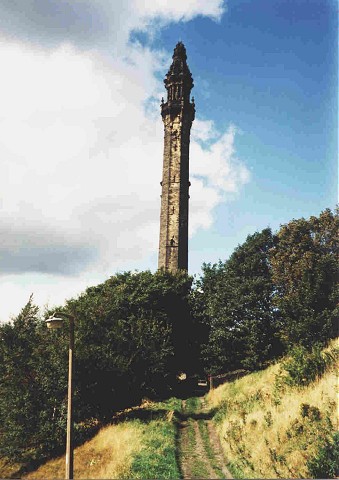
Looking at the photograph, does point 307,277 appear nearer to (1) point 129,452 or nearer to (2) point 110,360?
(2) point 110,360

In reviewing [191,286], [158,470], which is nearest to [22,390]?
[158,470]

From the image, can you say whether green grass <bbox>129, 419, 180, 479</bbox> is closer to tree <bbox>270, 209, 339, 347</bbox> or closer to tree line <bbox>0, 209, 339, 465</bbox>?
tree line <bbox>0, 209, 339, 465</bbox>

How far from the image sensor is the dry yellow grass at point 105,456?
551 inches

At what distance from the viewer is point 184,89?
52.7m

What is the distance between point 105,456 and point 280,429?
23.4ft

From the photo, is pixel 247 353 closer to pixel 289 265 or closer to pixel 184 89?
pixel 289 265

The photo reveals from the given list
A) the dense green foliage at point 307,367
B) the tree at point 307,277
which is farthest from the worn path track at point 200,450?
the tree at point 307,277

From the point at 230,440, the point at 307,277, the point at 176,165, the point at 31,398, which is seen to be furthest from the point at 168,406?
the point at 176,165

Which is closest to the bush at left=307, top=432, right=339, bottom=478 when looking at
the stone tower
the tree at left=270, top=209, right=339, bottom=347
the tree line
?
the tree line

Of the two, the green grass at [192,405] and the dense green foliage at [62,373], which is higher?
the dense green foliage at [62,373]

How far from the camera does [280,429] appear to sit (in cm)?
1385

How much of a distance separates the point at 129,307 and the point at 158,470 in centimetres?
1939

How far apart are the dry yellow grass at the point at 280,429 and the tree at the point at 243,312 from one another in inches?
543

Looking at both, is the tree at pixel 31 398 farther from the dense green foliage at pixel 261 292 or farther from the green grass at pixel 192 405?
the dense green foliage at pixel 261 292
